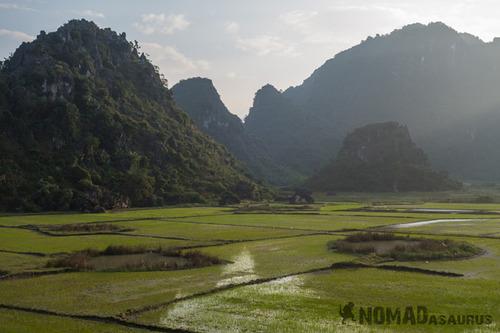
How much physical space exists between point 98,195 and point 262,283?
161 feet

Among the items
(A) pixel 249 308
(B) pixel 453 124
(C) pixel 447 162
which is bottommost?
(A) pixel 249 308

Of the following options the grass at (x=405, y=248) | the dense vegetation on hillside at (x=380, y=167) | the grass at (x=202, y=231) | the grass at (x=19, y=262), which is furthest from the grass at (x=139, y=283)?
the dense vegetation on hillside at (x=380, y=167)

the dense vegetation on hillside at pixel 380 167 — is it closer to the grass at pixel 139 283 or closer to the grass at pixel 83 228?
the grass at pixel 83 228

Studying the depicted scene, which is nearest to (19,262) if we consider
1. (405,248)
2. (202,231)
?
(202,231)

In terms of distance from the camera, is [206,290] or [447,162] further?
[447,162]

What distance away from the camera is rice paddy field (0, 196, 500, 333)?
48.2 feet

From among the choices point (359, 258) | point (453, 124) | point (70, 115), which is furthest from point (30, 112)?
point (453, 124)

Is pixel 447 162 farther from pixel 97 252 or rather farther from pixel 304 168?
pixel 97 252

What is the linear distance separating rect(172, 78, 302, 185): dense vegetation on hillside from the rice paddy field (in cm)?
13229

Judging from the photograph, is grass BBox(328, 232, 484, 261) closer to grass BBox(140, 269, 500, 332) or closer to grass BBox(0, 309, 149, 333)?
grass BBox(140, 269, 500, 332)

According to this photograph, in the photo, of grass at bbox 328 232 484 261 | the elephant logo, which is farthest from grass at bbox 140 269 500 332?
grass at bbox 328 232 484 261

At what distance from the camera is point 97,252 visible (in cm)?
2723

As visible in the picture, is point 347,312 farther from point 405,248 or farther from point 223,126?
point 223,126

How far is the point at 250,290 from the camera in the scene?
61.3 ft
